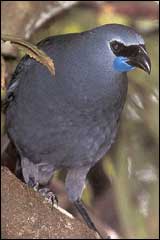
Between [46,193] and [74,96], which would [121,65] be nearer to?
[74,96]

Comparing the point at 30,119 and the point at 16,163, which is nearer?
the point at 30,119

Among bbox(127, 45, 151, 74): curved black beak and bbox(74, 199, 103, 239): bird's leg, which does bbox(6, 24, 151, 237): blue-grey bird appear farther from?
bbox(74, 199, 103, 239): bird's leg

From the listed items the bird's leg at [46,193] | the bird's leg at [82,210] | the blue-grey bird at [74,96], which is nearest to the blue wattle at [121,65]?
the blue-grey bird at [74,96]

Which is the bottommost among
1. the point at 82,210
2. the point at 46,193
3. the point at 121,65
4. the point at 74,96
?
the point at 82,210

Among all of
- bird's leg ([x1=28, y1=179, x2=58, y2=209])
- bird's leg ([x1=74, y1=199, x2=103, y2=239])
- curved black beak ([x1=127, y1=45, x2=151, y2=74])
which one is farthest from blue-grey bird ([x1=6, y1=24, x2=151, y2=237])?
bird's leg ([x1=74, y1=199, x2=103, y2=239])

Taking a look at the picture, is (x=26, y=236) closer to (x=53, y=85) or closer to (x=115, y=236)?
(x=53, y=85)

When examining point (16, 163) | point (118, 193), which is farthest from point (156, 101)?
point (16, 163)

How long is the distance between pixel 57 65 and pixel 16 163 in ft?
1.80

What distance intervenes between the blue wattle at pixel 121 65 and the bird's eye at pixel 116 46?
3 centimetres

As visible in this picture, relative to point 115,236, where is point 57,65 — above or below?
above

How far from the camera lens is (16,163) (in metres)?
2.91

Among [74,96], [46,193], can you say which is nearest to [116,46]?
[74,96]

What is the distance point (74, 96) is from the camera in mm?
2488

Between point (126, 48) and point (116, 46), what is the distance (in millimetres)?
56
